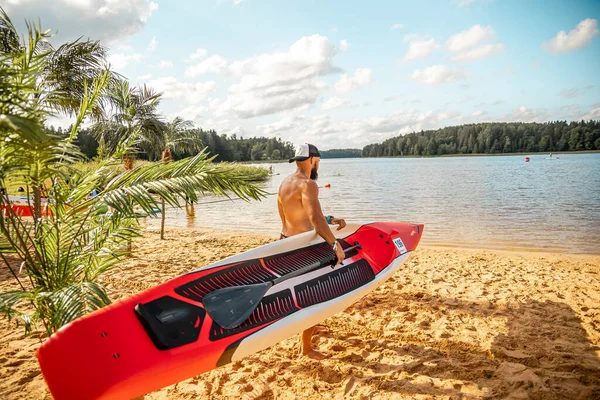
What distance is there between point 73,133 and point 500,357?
4.61 m

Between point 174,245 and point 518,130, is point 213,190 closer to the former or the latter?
point 174,245

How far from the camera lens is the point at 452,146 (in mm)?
116562

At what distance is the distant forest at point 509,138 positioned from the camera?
315 feet

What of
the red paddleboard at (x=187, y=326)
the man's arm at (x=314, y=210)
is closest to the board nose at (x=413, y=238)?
the red paddleboard at (x=187, y=326)

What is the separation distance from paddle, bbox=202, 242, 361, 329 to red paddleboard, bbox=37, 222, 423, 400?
2.3 inches

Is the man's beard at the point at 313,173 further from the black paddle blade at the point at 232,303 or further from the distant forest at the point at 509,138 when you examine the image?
the distant forest at the point at 509,138

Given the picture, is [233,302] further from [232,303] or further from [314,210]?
[314,210]

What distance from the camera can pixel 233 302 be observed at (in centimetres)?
298

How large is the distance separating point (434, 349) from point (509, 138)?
12148cm

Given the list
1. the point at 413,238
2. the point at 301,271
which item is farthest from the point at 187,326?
the point at 413,238

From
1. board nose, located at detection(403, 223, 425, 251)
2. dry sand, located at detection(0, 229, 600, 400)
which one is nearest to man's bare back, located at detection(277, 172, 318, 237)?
dry sand, located at detection(0, 229, 600, 400)

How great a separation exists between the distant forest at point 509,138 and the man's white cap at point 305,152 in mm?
120051

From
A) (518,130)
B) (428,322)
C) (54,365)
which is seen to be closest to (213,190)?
(54,365)

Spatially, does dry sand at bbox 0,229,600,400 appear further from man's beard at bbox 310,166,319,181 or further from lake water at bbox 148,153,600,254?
lake water at bbox 148,153,600,254
